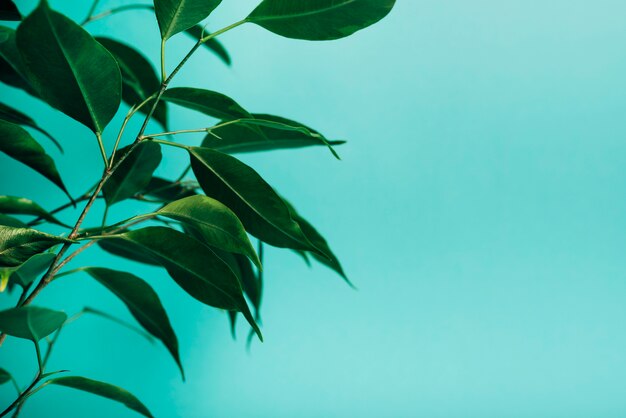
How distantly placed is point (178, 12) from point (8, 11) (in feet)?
0.68

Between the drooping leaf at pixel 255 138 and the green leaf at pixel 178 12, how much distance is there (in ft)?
0.50

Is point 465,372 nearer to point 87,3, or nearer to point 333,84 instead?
point 333,84

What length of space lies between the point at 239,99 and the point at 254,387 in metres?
0.59

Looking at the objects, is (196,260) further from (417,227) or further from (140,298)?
(417,227)

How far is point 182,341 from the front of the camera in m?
1.01

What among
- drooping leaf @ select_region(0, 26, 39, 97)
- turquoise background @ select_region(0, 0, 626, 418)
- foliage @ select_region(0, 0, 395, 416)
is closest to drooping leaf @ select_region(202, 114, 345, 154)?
foliage @ select_region(0, 0, 395, 416)

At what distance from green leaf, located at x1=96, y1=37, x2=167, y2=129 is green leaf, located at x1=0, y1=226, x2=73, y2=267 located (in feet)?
0.94

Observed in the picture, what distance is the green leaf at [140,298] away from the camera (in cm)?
55

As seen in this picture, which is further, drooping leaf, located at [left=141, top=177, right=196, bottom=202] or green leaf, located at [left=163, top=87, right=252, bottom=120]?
drooping leaf, located at [left=141, top=177, right=196, bottom=202]

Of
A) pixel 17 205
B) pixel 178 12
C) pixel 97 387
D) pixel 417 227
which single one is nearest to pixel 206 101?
pixel 178 12

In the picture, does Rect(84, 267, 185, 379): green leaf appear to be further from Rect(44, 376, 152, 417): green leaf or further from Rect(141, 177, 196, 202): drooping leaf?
Rect(141, 177, 196, 202): drooping leaf

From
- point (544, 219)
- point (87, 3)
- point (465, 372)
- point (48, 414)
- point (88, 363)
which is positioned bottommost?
point (48, 414)

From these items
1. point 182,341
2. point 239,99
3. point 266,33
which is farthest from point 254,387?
point 266,33

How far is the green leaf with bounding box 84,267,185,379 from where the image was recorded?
549mm
